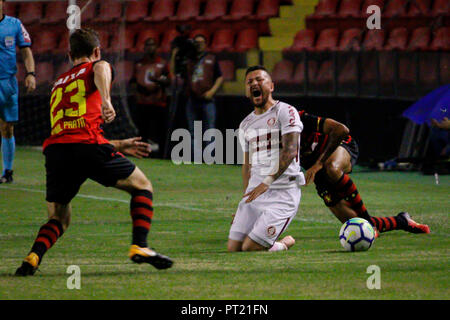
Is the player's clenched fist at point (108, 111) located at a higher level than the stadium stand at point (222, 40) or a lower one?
lower

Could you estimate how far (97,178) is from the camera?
6820 millimetres

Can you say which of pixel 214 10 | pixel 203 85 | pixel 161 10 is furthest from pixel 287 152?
pixel 161 10

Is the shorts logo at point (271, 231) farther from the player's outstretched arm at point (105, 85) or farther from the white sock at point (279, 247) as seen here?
the player's outstretched arm at point (105, 85)

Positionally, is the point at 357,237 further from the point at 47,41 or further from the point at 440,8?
the point at 47,41

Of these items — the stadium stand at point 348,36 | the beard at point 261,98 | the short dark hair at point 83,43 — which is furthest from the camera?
the stadium stand at point 348,36

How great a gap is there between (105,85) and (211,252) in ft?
6.51

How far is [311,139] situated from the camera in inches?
349

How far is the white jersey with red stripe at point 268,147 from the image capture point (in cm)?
826

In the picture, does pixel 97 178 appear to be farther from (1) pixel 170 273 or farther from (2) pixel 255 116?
(2) pixel 255 116

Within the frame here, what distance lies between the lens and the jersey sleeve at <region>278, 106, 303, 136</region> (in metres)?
8.05

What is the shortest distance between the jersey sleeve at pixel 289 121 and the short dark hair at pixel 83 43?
6.05 ft

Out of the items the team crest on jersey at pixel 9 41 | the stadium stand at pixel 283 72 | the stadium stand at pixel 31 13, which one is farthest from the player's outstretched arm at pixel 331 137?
the stadium stand at pixel 31 13

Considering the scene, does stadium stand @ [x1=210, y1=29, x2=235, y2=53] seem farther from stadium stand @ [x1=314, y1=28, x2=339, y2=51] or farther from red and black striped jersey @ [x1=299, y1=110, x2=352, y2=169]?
red and black striped jersey @ [x1=299, y1=110, x2=352, y2=169]
